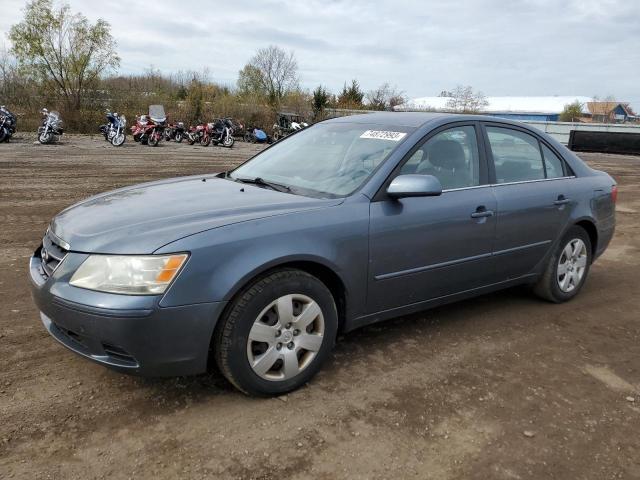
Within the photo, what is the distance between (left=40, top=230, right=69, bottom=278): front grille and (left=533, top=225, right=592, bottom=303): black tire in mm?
3646

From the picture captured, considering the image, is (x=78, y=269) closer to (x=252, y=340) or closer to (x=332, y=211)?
(x=252, y=340)

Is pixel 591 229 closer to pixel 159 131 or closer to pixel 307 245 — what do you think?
pixel 307 245

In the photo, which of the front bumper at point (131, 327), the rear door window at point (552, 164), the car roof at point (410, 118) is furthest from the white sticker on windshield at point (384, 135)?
the front bumper at point (131, 327)

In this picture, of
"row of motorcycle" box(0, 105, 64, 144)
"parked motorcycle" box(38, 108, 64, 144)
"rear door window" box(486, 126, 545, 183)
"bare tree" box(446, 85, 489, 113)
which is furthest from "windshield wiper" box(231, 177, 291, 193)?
"bare tree" box(446, 85, 489, 113)

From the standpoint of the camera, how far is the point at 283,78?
206 feet

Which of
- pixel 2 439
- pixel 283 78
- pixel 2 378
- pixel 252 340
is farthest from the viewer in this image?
pixel 283 78

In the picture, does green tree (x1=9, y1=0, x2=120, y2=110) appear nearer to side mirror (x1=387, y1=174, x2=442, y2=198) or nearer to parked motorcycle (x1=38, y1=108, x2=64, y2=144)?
parked motorcycle (x1=38, y1=108, x2=64, y2=144)

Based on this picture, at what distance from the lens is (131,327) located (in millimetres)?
2496

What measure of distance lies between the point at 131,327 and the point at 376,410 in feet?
4.40

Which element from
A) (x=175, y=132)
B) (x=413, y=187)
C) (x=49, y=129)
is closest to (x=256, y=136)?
(x=175, y=132)

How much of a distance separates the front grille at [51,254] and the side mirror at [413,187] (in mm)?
1855

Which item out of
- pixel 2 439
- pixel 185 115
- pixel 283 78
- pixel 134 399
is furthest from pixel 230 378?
pixel 283 78

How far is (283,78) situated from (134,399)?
6310cm

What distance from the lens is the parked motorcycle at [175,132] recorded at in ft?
84.5
